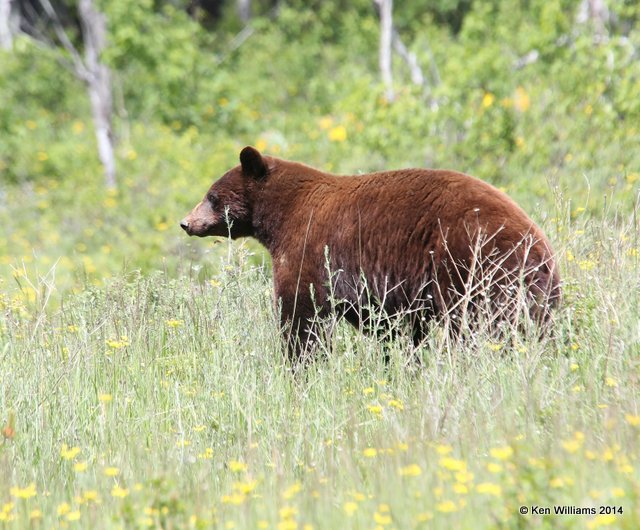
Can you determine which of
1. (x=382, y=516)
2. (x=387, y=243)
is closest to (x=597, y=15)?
(x=387, y=243)

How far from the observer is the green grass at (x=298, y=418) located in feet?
9.44

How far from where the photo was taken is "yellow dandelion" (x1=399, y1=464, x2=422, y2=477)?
2.89 m

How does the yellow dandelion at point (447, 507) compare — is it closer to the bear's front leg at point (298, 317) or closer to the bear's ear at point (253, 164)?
the bear's front leg at point (298, 317)

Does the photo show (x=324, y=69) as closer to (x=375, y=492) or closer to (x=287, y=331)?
(x=287, y=331)

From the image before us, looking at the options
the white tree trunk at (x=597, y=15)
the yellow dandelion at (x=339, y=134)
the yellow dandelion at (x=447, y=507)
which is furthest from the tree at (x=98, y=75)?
the yellow dandelion at (x=447, y=507)

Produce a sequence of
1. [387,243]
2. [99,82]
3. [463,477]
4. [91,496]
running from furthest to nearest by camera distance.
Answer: [99,82] → [387,243] → [91,496] → [463,477]

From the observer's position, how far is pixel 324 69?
1964 centimetres

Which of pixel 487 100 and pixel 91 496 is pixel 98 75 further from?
pixel 91 496

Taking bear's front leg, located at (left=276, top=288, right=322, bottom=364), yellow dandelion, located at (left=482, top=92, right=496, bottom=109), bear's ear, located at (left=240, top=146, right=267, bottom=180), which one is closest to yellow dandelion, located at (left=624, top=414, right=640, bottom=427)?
bear's front leg, located at (left=276, top=288, right=322, bottom=364)

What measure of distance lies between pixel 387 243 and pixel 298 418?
3.94ft

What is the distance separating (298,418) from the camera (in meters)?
4.20

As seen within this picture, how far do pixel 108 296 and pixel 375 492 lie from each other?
279 centimetres

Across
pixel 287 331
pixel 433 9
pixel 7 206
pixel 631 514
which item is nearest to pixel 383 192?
pixel 287 331

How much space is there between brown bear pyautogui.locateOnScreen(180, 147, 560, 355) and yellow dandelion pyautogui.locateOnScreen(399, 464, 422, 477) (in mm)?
1002
